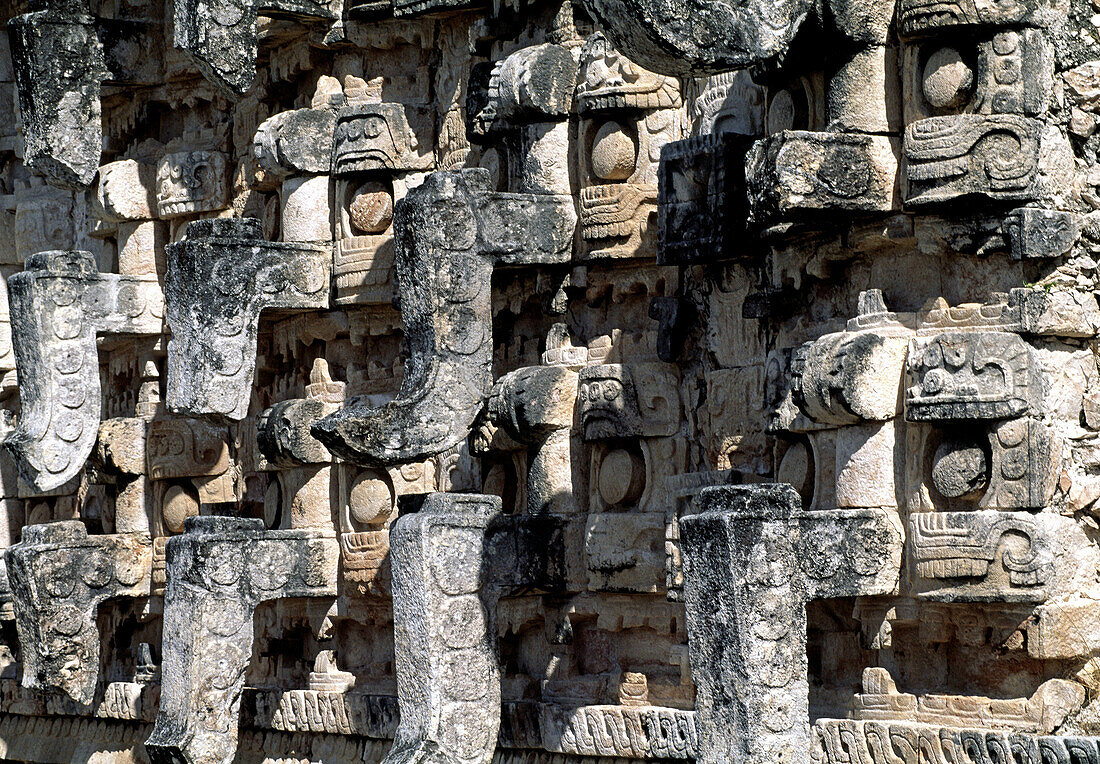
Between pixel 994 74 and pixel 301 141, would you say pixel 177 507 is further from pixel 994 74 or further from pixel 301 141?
A: pixel 994 74

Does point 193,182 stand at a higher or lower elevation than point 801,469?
higher

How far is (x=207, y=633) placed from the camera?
1060cm

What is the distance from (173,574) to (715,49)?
385cm

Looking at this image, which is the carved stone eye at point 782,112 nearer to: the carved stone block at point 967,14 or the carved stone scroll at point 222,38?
the carved stone block at point 967,14

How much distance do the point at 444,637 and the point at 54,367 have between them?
2989mm

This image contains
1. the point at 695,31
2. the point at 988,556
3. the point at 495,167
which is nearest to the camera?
the point at 695,31

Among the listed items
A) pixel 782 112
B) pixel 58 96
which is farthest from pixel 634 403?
pixel 58 96

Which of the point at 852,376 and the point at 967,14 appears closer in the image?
the point at 967,14

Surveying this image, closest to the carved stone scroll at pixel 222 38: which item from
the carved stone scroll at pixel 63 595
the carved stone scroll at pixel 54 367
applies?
the carved stone scroll at pixel 54 367

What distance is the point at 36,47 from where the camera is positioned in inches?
462

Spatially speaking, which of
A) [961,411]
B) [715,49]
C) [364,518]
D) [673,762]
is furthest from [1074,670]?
[364,518]

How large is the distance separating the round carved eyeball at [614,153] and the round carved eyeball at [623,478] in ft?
3.68

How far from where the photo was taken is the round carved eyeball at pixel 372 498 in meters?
10.9

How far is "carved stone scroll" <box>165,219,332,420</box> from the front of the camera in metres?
10.5
